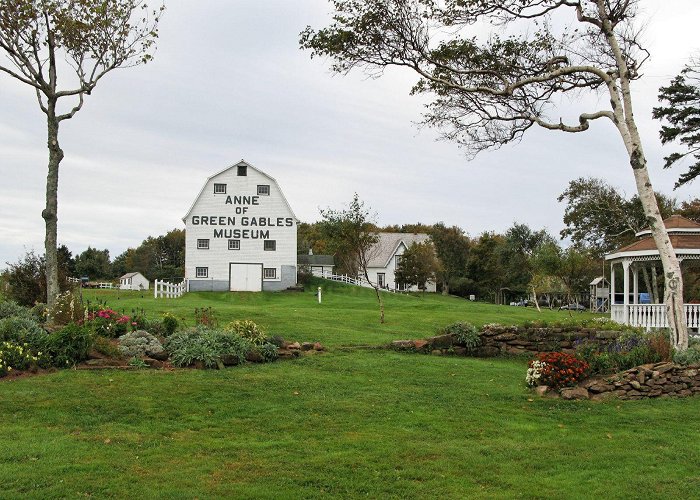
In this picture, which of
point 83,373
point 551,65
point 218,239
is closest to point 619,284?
point 218,239

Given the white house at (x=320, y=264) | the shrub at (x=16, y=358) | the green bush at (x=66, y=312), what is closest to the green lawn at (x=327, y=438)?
the shrub at (x=16, y=358)

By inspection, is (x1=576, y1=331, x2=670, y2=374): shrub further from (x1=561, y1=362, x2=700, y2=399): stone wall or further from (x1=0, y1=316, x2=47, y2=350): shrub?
(x1=0, y1=316, x2=47, y2=350): shrub

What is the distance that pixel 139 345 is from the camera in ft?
41.9

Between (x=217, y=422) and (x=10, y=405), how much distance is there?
2.98 meters

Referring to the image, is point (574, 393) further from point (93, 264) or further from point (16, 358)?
point (93, 264)

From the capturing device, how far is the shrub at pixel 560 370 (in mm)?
11446

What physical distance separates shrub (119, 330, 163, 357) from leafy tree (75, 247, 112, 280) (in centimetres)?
7042

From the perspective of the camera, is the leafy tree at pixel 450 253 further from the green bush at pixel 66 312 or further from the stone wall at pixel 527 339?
the green bush at pixel 66 312

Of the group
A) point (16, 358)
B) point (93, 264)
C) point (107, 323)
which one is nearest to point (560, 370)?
point (107, 323)

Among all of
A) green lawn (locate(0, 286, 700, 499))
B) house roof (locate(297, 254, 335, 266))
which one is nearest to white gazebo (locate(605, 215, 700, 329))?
green lawn (locate(0, 286, 700, 499))

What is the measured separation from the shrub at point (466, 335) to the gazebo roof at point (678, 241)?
888 centimetres

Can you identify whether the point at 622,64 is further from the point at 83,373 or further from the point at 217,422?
the point at 83,373

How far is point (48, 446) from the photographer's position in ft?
24.8

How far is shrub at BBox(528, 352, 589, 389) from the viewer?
11.4 m
